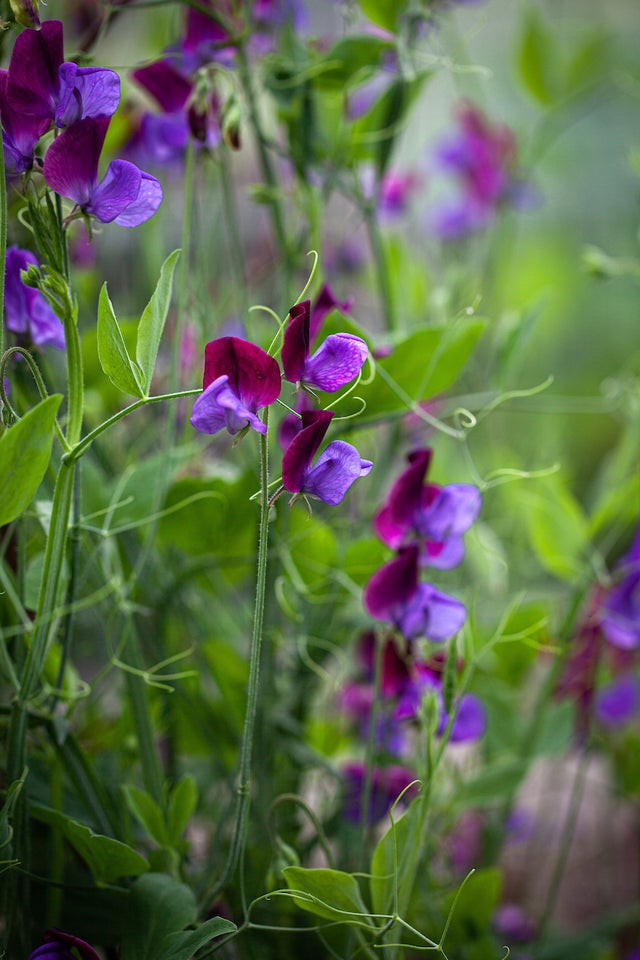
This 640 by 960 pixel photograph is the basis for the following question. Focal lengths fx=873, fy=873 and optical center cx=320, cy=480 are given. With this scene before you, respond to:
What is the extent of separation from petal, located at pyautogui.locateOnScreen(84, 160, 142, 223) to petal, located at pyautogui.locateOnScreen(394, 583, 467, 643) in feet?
Result: 0.77

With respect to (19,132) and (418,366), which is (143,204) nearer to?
(19,132)

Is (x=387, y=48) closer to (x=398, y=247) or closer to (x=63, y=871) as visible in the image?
(x=398, y=247)

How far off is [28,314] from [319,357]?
6.6 inches

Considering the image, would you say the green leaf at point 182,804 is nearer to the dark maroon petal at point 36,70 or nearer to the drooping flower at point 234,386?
the drooping flower at point 234,386

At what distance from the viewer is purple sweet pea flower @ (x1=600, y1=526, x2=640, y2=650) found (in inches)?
23.0

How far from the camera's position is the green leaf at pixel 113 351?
0.34 meters

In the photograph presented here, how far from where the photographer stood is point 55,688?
1.48ft

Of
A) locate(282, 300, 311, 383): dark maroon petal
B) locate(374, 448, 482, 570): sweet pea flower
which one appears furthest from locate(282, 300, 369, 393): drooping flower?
locate(374, 448, 482, 570): sweet pea flower

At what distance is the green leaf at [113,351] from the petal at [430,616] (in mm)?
180

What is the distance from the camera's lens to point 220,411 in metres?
0.33

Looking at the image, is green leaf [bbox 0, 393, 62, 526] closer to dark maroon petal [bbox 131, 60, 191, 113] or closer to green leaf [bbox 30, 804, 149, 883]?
green leaf [bbox 30, 804, 149, 883]

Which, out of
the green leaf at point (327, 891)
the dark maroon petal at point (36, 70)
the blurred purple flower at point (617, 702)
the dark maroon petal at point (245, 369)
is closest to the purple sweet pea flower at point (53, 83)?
the dark maroon petal at point (36, 70)

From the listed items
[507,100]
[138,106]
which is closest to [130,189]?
[138,106]

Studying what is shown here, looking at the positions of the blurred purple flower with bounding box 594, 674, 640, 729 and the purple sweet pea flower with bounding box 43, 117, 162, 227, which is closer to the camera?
the purple sweet pea flower with bounding box 43, 117, 162, 227
